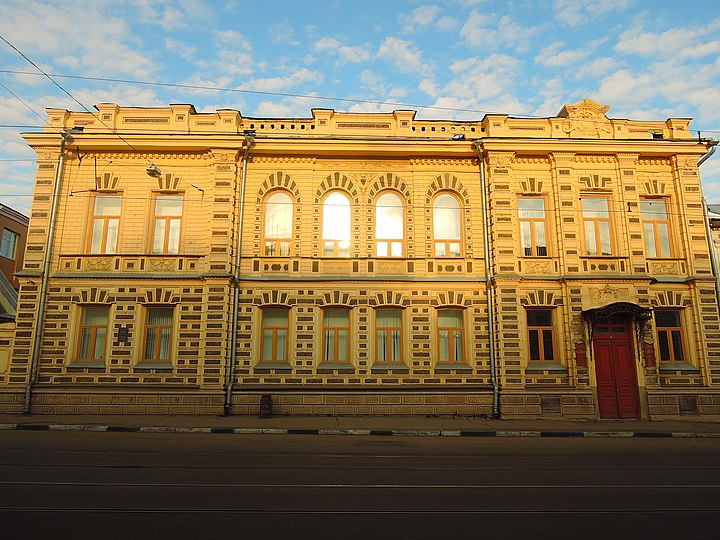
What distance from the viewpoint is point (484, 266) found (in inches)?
693

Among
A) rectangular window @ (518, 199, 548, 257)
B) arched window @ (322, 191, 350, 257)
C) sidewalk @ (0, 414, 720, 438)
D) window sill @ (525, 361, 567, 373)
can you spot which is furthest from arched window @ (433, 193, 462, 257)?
sidewalk @ (0, 414, 720, 438)

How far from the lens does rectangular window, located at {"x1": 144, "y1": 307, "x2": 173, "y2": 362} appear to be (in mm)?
17031

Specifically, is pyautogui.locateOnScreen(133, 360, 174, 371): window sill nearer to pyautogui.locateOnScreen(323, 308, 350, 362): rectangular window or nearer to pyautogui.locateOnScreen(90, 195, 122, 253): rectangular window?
pyautogui.locateOnScreen(90, 195, 122, 253): rectangular window

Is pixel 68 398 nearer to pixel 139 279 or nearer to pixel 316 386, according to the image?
pixel 139 279

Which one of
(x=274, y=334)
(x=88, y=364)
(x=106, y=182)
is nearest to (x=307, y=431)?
(x=274, y=334)

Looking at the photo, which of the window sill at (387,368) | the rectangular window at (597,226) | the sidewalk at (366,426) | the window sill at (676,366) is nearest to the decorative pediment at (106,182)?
the sidewalk at (366,426)

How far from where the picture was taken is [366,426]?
14.7m

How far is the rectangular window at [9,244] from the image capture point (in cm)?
2906

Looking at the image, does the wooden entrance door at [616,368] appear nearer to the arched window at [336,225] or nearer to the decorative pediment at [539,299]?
the decorative pediment at [539,299]

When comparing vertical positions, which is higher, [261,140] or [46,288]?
[261,140]

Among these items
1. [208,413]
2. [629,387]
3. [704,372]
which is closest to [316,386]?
[208,413]

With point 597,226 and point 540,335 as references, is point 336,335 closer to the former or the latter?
point 540,335

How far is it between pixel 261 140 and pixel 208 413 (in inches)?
387

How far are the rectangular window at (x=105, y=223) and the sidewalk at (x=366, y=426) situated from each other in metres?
5.97
